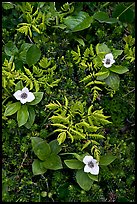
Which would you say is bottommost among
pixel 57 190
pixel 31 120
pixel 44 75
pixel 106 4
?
pixel 57 190

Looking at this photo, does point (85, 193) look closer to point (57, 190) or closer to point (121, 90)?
point (57, 190)

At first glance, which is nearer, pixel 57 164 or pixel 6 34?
pixel 57 164

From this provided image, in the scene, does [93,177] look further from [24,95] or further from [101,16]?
[101,16]

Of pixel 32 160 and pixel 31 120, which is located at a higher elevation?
pixel 31 120

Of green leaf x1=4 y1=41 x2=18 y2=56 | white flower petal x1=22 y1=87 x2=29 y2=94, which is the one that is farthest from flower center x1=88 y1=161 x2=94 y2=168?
green leaf x1=4 y1=41 x2=18 y2=56

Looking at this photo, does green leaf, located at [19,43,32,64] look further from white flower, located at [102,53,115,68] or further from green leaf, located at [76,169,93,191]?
green leaf, located at [76,169,93,191]

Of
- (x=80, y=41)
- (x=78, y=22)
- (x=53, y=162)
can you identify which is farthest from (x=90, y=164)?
(x=78, y=22)

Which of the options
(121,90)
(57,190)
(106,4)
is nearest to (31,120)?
(57,190)
